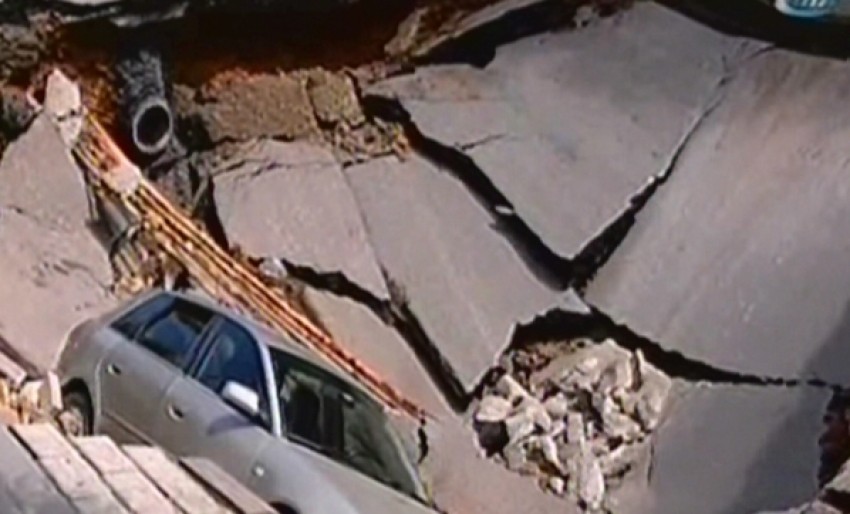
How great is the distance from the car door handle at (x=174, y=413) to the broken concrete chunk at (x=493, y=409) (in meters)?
3.87

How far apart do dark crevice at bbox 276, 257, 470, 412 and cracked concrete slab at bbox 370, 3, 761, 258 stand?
106 cm

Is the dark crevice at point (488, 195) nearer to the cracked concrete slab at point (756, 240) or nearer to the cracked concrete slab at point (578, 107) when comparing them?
the cracked concrete slab at point (578, 107)

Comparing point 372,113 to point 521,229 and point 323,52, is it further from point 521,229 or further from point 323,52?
point 521,229

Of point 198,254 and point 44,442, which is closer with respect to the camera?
point 44,442

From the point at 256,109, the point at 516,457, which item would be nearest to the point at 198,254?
the point at 256,109

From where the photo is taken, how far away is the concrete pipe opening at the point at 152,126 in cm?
1127

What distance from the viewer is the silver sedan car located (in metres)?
6.45

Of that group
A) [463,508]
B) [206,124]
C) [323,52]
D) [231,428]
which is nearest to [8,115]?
[206,124]

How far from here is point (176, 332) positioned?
7.60 meters

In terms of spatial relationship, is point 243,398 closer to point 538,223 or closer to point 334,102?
point 538,223

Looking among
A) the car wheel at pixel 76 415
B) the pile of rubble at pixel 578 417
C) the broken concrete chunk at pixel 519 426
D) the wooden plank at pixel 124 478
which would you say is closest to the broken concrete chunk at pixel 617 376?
the pile of rubble at pixel 578 417

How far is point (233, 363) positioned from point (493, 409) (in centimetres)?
367

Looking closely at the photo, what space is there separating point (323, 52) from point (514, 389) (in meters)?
2.96

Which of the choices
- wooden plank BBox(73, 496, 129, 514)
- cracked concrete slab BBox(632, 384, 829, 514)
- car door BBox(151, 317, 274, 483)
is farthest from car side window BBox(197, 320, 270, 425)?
cracked concrete slab BBox(632, 384, 829, 514)
